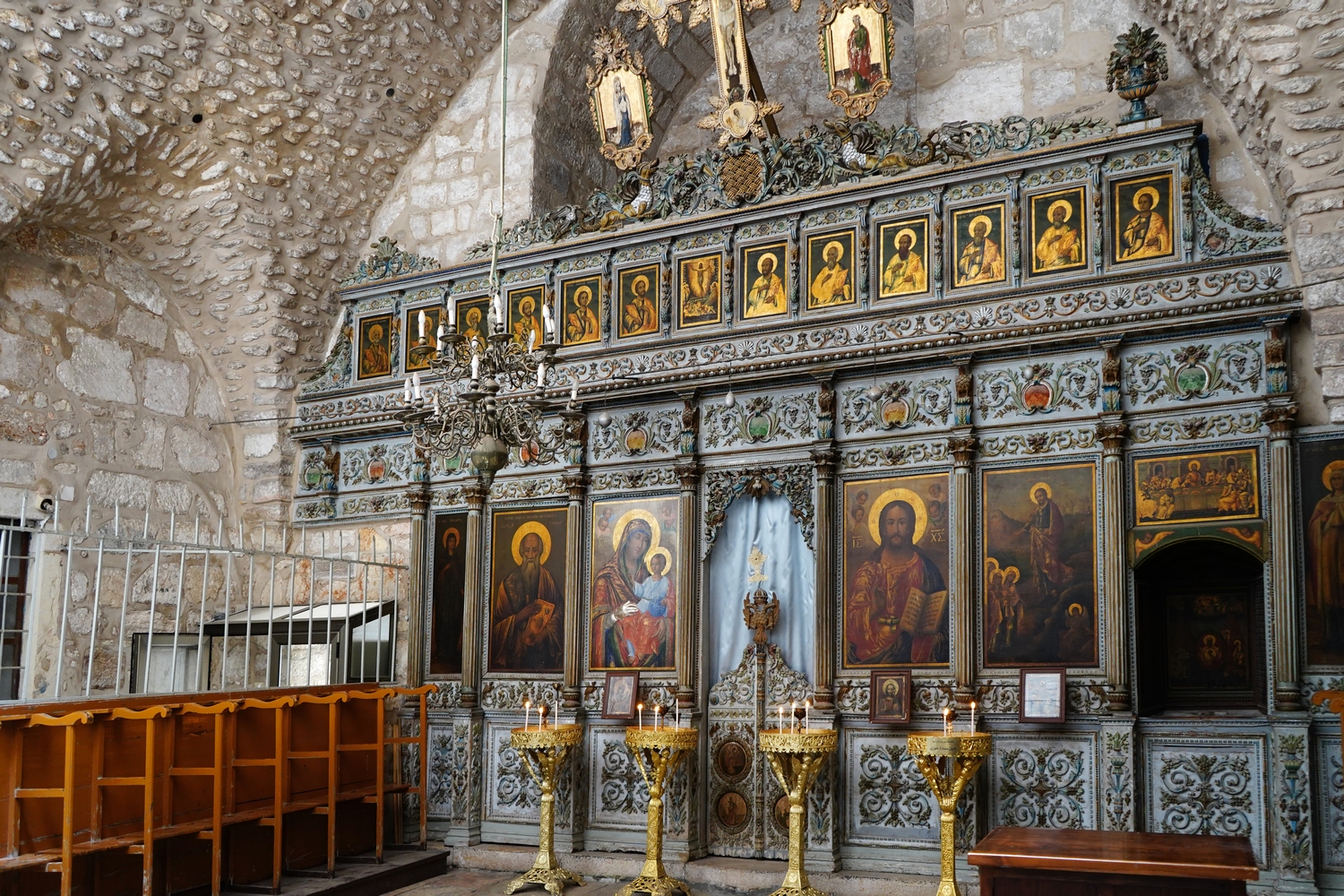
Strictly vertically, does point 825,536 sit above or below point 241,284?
below

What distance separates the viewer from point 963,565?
7.15 m

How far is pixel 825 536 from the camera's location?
762 cm

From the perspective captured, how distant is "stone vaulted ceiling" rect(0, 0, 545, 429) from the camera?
Answer: 307 inches

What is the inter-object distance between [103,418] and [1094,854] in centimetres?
736

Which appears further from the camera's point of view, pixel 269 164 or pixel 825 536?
pixel 269 164

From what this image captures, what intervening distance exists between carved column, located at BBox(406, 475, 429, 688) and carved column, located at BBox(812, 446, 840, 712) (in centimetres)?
309

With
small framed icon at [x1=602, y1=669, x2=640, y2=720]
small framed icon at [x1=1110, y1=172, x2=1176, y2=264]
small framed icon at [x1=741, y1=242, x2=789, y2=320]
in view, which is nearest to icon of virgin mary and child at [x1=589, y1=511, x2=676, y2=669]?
small framed icon at [x1=602, y1=669, x2=640, y2=720]

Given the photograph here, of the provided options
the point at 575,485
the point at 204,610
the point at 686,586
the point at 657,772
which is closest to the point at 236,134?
the point at 204,610

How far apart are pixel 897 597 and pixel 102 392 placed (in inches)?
232

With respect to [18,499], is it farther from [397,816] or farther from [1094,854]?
[1094,854]

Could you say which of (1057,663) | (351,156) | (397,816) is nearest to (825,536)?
(1057,663)

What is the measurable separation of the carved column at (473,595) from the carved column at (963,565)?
339cm

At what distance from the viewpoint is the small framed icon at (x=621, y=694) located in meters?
8.02

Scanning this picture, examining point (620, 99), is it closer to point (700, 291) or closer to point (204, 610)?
point (700, 291)
